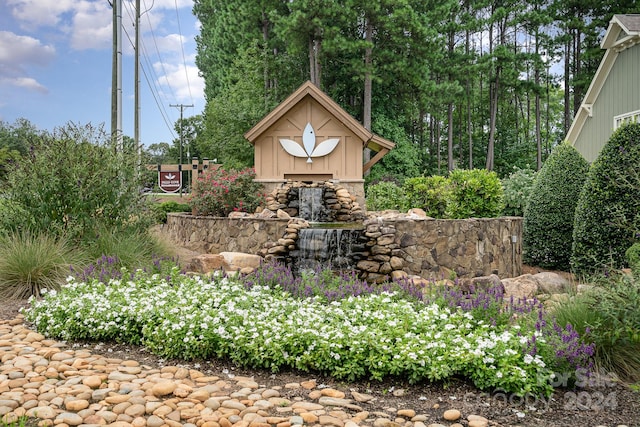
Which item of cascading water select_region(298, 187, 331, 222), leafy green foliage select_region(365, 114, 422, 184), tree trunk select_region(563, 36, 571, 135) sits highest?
tree trunk select_region(563, 36, 571, 135)

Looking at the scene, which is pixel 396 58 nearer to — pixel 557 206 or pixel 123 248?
pixel 557 206

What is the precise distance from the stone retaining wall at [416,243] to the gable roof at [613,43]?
7623mm

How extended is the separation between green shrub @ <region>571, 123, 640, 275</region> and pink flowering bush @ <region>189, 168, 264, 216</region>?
823cm

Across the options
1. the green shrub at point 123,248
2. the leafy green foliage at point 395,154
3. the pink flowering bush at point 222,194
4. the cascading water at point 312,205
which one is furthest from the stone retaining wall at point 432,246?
the leafy green foliage at point 395,154

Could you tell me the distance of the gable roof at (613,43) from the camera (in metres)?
13.9

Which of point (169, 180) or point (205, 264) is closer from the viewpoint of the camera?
point (205, 264)

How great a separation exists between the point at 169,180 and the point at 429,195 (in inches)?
407

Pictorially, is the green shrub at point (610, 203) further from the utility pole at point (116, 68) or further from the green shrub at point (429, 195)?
the utility pole at point (116, 68)

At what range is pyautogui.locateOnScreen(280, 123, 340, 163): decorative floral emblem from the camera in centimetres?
1564

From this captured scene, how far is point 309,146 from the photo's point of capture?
15703 millimetres

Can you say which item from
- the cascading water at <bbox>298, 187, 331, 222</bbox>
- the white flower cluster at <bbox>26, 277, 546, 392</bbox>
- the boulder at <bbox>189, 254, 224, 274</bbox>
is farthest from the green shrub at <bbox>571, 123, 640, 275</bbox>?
the cascading water at <bbox>298, 187, 331, 222</bbox>

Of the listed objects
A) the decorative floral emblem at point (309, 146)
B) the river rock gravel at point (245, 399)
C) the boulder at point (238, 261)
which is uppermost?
the decorative floral emblem at point (309, 146)

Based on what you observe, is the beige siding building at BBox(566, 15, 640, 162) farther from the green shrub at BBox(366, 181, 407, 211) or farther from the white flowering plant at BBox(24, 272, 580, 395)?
the white flowering plant at BBox(24, 272, 580, 395)

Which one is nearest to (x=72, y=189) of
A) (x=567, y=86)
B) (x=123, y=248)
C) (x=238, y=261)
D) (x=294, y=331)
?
(x=123, y=248)
